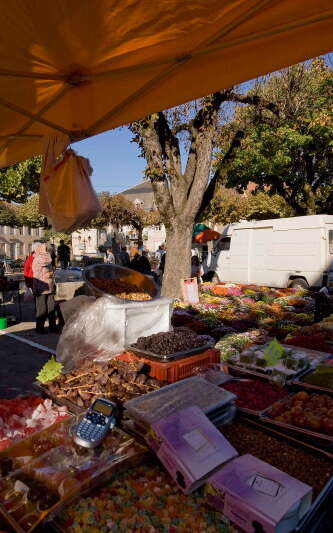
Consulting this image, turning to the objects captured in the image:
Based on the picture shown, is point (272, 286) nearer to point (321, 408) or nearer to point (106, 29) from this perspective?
point (321, 408)

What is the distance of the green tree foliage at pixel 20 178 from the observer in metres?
15.8

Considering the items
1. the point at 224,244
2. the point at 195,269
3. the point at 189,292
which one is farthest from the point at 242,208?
the point at 189,292

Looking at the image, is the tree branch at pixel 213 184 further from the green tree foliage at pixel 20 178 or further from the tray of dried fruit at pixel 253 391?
the green tree foliage at pixel 20 178

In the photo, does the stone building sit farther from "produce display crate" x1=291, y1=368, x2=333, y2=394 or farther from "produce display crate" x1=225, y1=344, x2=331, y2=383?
"produce display crate" x1=291, y1=368, x2=333, y2=394

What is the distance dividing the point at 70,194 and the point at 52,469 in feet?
6.16

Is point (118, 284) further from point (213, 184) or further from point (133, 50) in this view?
point (213, 184)

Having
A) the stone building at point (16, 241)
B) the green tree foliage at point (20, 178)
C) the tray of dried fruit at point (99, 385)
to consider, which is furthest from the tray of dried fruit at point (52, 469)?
the stone building at point (16, 241)

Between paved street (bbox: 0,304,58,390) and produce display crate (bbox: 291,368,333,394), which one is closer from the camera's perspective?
produce display crate (bbox: 291,368,333,394)

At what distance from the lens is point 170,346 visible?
360 cm

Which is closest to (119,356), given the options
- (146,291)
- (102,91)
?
(146,291)

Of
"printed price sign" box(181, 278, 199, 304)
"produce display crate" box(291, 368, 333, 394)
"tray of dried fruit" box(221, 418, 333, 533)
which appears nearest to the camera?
"tray of dried fruit" box(221, 418, 333, 533)

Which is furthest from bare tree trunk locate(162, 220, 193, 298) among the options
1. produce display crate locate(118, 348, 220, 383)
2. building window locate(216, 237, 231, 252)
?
produce display crate locate(118, 348, 220, 383)

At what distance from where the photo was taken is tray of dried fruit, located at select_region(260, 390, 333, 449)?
2.47 meters

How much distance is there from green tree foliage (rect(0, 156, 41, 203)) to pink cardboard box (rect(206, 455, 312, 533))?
15855 millimetres
